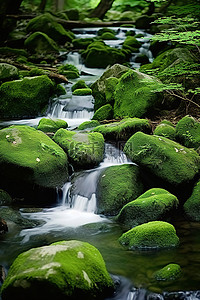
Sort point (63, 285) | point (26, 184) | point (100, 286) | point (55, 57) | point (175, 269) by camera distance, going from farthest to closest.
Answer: point (55, 57)
point (26, 184)
point (175, 269)
point (100, 286)
point (63, 285)

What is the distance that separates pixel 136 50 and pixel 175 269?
1513cm

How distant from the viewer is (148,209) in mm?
5340

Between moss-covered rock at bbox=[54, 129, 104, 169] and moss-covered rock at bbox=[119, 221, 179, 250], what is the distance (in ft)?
8.30

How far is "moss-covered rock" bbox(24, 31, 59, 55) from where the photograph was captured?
1717 cm

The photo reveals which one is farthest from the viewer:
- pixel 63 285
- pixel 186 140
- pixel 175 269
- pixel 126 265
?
pixel 186 140

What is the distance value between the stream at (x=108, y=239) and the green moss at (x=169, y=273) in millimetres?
69

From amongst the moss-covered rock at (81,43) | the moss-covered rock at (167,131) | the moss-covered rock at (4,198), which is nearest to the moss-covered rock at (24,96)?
the moss-covered rock at (167,131)

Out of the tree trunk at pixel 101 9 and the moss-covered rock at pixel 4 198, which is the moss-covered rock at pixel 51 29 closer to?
the tree trunk at pixel 101 9

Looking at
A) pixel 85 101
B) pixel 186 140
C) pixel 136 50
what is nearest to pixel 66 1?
pixel 136 50

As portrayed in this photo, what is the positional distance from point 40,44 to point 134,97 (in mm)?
9864

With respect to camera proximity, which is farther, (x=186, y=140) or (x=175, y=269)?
(x=186, y=140)

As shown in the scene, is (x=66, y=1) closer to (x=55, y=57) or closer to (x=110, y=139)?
(x=55, y=57)

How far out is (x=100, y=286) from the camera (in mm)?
3635

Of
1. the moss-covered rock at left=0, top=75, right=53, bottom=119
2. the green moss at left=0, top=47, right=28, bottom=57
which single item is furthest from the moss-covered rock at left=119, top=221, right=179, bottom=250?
the green moss at left=0, top=47, right=28, bottom=57
